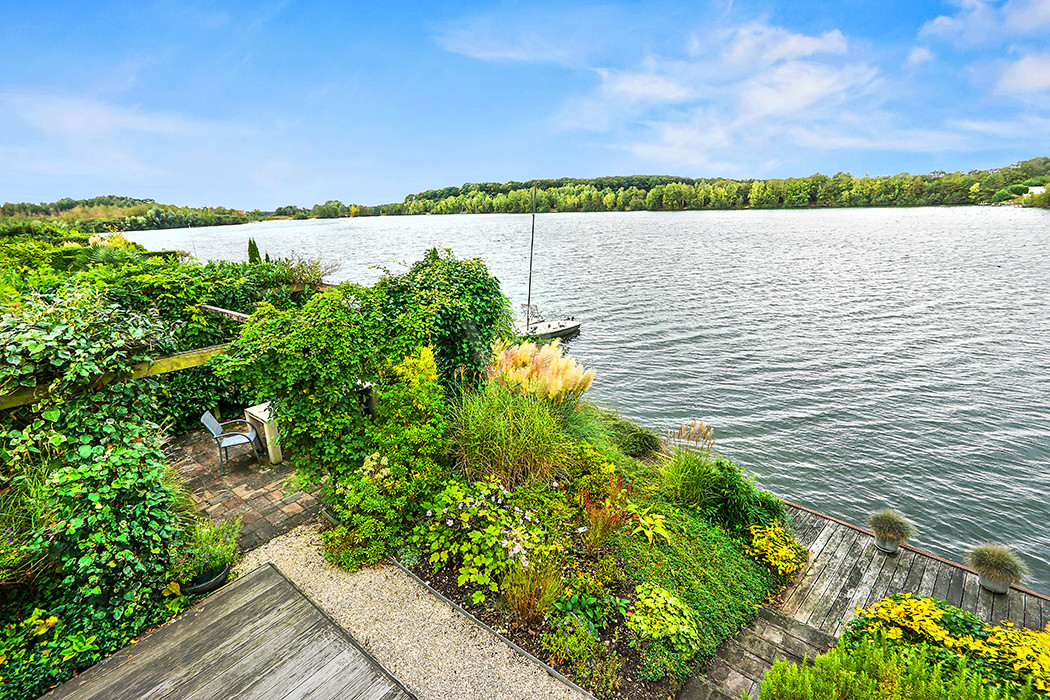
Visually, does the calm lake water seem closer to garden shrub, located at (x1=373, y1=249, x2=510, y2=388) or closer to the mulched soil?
garden shrub, located at (x1=373, y1=249, x2=510, y2=388)

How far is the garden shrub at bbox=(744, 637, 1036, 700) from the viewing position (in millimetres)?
1903

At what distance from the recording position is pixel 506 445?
12.2 ft

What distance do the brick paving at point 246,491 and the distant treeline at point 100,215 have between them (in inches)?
579

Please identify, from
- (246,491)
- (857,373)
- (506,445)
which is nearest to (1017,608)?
(506,445)

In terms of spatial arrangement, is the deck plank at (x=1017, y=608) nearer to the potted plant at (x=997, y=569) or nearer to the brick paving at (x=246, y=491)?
the potted plant at (x=997, y=569)

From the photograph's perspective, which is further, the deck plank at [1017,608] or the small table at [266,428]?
the small table at [266,428]

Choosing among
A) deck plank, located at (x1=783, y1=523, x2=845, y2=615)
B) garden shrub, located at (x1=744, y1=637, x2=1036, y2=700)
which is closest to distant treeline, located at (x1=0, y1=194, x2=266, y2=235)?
garden shrub, located at (x1=744, y1=637, x2=1036, y2=700)

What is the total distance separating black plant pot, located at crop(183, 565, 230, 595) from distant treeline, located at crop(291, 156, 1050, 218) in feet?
212

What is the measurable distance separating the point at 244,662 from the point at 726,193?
9630cm

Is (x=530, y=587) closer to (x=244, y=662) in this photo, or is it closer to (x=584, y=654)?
(x=584, y=654)

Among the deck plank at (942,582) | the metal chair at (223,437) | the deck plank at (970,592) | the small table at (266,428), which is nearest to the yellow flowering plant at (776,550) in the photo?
the deck plank at (942,582)

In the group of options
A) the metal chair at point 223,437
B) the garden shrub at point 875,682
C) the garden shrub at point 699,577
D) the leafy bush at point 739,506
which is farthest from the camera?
the leafy bush at point 739,506

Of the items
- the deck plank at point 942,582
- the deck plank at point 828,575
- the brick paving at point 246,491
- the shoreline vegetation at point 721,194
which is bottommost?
the deck plank at point 942,582

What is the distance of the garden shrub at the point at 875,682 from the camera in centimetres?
190
